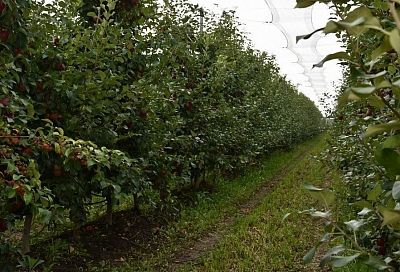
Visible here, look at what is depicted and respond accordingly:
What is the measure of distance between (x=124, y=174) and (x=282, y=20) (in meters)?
12.1

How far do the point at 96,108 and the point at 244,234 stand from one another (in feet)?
7.45

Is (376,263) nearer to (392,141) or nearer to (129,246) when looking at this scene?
(392,141)

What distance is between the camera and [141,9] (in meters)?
4.38

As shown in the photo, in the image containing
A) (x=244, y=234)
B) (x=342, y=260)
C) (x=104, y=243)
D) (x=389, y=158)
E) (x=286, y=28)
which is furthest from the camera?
(x=286, y=28)

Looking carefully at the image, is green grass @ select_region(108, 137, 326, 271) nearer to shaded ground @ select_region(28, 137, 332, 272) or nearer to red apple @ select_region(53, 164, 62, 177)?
shaded ground @ select_region(28, 137, 332, 272)

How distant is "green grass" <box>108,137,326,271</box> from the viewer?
4.04 metres

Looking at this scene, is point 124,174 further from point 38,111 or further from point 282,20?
point 282,20

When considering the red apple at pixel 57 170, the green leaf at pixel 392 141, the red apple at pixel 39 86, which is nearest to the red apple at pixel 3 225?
the red apple at pixel 57 170

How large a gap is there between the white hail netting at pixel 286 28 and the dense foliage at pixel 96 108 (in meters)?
4.77

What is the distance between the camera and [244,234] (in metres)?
4.89

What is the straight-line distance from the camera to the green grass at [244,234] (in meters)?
4.04

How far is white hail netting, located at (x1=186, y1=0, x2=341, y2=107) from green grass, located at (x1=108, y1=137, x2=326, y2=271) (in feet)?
16.4

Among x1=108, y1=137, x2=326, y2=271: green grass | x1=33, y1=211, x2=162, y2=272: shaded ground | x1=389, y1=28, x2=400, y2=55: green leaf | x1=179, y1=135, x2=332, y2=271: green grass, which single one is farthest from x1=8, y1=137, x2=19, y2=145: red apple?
x1=179, y1=135, x2=332, y2=271: green grass

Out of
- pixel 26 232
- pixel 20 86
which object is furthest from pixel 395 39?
pixel 26 232
